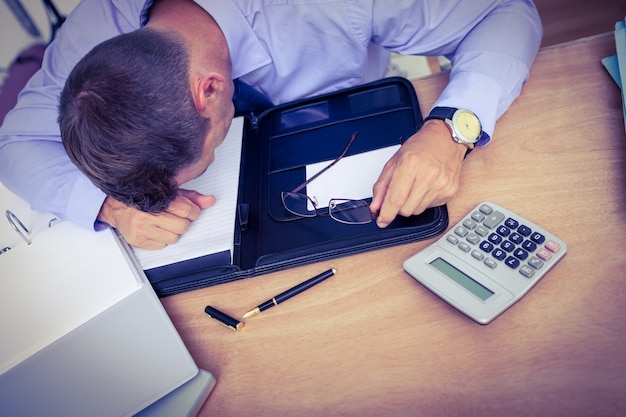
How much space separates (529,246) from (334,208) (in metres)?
0.28

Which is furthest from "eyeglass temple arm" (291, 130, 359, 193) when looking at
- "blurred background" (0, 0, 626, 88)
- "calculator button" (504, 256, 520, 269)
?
"blurred background" (0, 0, 626, 88)

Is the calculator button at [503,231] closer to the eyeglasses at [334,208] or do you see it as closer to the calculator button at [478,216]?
the calculator button at [478,216]

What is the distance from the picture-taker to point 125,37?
664 mm

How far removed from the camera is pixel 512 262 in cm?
55

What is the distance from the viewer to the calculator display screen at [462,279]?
537mm

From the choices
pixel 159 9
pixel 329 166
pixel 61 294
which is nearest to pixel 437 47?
pixel 329 166

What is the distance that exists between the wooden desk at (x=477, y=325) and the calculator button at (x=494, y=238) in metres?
0.07

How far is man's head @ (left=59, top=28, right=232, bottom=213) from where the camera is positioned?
2.01 feet

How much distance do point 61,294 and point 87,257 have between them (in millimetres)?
81

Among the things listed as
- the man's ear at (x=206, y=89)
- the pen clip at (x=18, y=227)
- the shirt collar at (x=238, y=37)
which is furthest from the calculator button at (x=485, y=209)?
the pen clip at (x=18, y=227)

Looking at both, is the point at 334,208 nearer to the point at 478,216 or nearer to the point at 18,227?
the point at 478,216

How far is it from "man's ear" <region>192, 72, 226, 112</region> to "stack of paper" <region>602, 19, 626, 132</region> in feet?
2.13

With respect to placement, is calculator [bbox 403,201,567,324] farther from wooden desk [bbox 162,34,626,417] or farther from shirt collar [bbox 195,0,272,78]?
shirt collar [bbox 195,0,272,78]

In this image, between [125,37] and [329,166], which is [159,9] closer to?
[125,37]
